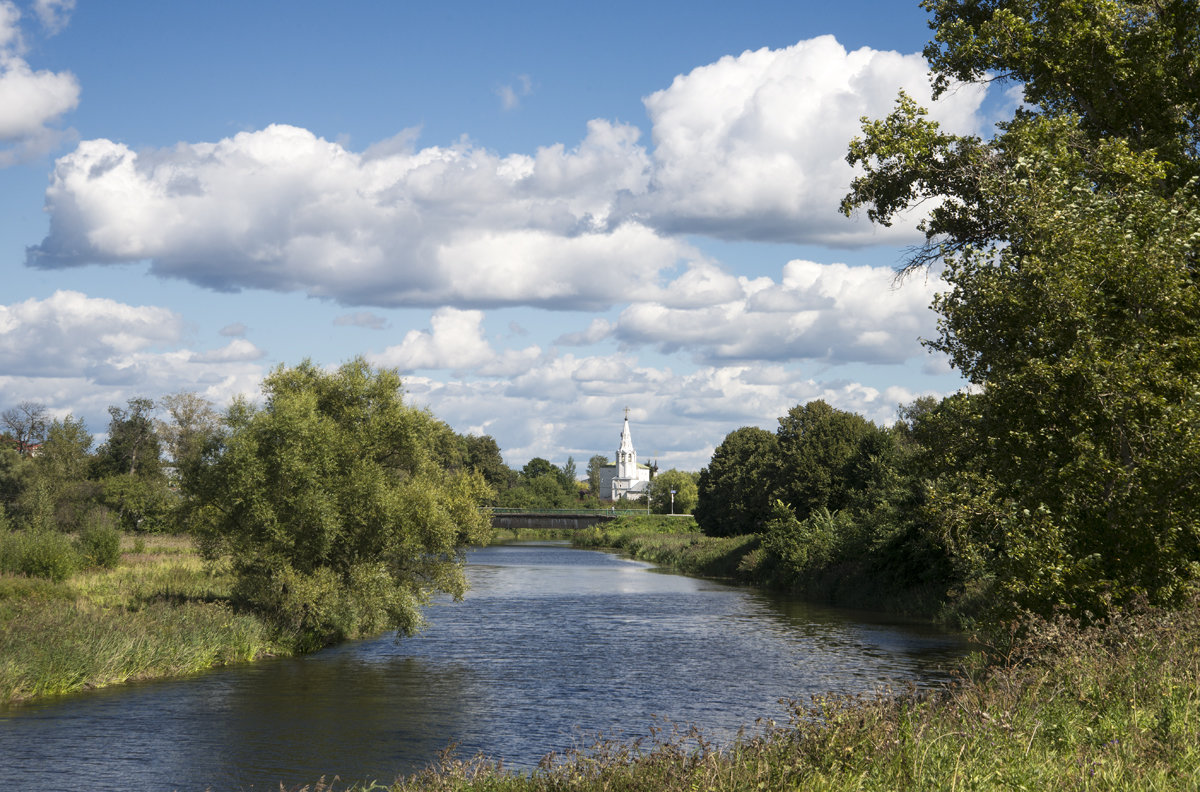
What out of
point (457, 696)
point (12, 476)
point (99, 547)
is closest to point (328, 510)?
point (457, 696)

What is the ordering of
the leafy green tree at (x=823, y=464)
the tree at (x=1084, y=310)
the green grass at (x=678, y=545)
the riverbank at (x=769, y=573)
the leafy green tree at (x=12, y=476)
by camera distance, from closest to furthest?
the tree at (x=1084, y=310), the riverbank at (x=769, y=573), the leafy green tree at (x=823, y=464), the green grass at (x=678, y=545), the leafy green tree at (x=12, y=476)

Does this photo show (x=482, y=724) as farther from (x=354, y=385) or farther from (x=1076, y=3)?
(x=1076, y=3)

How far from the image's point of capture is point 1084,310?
52.2 ft

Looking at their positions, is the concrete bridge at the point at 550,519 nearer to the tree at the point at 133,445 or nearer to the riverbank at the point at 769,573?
the riverbank at the point at 769,573

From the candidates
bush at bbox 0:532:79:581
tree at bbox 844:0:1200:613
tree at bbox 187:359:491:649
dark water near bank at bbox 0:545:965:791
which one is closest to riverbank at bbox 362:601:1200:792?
tree at bbox 844:0:1200:613

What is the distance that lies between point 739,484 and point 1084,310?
8196 cm

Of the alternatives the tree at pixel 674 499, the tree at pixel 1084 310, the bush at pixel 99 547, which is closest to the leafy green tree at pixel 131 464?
the bush at pixel 99 547

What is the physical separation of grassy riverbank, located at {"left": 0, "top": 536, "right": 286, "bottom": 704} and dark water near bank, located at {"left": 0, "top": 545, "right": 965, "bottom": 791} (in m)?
0.95

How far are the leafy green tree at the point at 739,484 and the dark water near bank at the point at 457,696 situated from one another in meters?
38.7

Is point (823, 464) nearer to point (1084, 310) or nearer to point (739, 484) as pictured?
point (739, 484)

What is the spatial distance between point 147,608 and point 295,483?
6742 millimetres

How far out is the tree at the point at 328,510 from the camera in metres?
35.0

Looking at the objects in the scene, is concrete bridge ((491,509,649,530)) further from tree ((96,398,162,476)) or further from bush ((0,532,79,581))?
bush ((0,532,79,581))

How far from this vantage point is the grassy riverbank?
26969 mm
